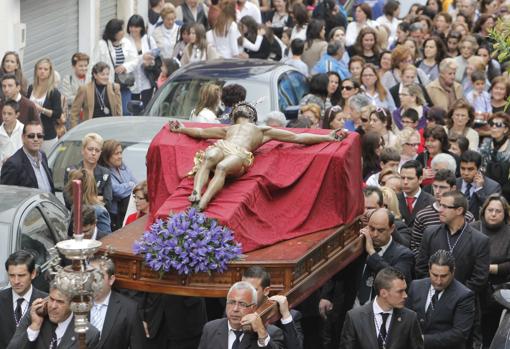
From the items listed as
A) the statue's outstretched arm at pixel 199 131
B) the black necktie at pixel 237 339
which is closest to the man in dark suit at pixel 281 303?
the black necktie at pixel 237 339

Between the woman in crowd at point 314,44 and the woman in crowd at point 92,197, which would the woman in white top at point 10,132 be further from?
the woman in crowd at point 314,44

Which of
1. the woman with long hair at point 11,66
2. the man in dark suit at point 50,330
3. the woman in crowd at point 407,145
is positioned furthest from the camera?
the woman with long hair at point 11,66

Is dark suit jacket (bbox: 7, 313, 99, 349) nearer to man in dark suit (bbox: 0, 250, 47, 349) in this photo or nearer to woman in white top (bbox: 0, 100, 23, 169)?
man in dark suit (bbox: 0, 250, 47, 349)

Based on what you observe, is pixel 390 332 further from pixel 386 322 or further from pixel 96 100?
pixel 96 100

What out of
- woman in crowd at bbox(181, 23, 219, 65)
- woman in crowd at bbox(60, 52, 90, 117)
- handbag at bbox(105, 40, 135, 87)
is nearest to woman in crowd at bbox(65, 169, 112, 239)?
woman in crowd at bbox(60, 52, 90, 117)

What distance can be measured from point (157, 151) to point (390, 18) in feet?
50.8

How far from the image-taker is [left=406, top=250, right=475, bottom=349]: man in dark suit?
44.8 feet

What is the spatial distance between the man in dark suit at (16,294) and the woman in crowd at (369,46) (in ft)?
41.2

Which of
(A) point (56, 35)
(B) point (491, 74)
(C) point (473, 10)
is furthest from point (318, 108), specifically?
(C) point (473, 10)

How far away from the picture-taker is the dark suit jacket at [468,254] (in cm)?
1480

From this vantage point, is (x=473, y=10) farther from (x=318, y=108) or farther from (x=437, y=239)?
(x=437, y=239)

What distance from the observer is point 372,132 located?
17.6 m

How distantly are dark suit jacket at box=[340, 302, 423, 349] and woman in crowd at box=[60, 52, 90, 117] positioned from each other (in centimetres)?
1014

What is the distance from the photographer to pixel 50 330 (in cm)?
1227
